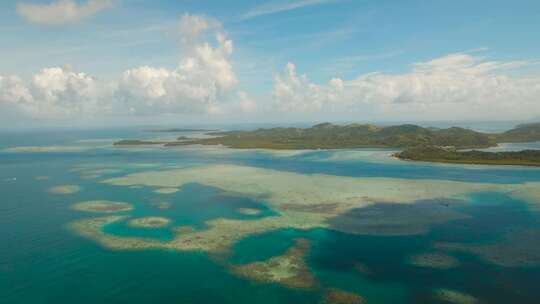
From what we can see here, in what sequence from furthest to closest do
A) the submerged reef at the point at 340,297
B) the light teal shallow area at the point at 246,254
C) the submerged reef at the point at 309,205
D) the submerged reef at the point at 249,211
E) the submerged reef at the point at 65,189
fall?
the submerged reef at the point at 65,189, the submerged reef at the point at 249,211, the submerged reef at the point at 309,205, the light teal shallow area at the point at 246,254, the submerged reef at the point at 340,297

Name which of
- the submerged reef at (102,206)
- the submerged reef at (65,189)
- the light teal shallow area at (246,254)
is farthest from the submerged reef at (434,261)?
the submerged reef at (65,189)

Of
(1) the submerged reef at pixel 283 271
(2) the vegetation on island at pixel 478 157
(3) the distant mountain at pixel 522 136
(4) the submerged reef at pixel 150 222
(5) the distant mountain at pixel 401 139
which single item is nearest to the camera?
(1) the submerged reef at pixel 283 271

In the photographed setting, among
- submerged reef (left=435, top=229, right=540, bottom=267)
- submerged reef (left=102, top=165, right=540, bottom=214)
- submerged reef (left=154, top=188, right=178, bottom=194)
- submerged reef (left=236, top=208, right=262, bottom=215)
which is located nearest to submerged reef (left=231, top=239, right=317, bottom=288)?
submerged reef (left=435, top=229, right=540, bottom=267)

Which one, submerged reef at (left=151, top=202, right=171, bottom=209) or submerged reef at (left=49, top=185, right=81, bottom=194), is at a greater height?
submerged reef at (left=49, top=185, right=81, bottom=194)

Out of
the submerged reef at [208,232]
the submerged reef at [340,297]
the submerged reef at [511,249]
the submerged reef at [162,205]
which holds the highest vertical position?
the submerged reef at [162,205]

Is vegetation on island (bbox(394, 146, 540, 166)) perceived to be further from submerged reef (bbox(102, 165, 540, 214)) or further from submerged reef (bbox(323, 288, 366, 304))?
submerged reef (bbox(323, 288, 366, 304))

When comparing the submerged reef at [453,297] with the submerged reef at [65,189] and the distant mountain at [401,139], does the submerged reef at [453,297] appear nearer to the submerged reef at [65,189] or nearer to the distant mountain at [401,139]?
the submerged reef at [65,189]

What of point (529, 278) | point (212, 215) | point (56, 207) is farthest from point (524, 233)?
point (56, 207)

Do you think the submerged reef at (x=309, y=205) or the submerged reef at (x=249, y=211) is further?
the submerged reef at (x=249, y=211)

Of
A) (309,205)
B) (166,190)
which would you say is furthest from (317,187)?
(166,190)
